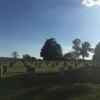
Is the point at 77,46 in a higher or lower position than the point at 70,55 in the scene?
higher

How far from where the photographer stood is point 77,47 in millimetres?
110688

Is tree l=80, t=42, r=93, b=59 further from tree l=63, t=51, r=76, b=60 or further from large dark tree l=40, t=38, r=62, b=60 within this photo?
large dark tree l=40, t=38, r=62, b=60

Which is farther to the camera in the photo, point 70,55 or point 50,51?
point 50,51

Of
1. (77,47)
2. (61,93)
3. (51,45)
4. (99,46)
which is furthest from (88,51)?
(61,93)

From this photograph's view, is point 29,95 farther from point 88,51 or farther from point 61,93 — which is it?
point 88,51

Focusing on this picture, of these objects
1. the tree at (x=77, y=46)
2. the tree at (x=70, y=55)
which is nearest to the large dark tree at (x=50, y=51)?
the tree at (x=70, y=55)

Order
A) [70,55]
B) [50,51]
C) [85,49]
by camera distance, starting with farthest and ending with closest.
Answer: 1. [50,51]
2. [70,55]
3. [85,49]

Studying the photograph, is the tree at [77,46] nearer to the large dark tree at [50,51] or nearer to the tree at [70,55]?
the tree at [70,55]

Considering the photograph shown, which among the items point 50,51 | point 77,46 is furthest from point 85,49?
point 50,51

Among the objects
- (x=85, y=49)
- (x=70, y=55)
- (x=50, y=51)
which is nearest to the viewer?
(x=85, y=49)

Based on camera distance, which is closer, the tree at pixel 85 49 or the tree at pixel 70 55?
the tree at pixel 85 49

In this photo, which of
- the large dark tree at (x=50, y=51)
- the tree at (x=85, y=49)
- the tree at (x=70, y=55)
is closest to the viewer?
the tree at (x=85, y=49)

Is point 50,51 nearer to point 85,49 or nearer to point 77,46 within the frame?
point 77,46

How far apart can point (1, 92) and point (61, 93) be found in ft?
12.9
